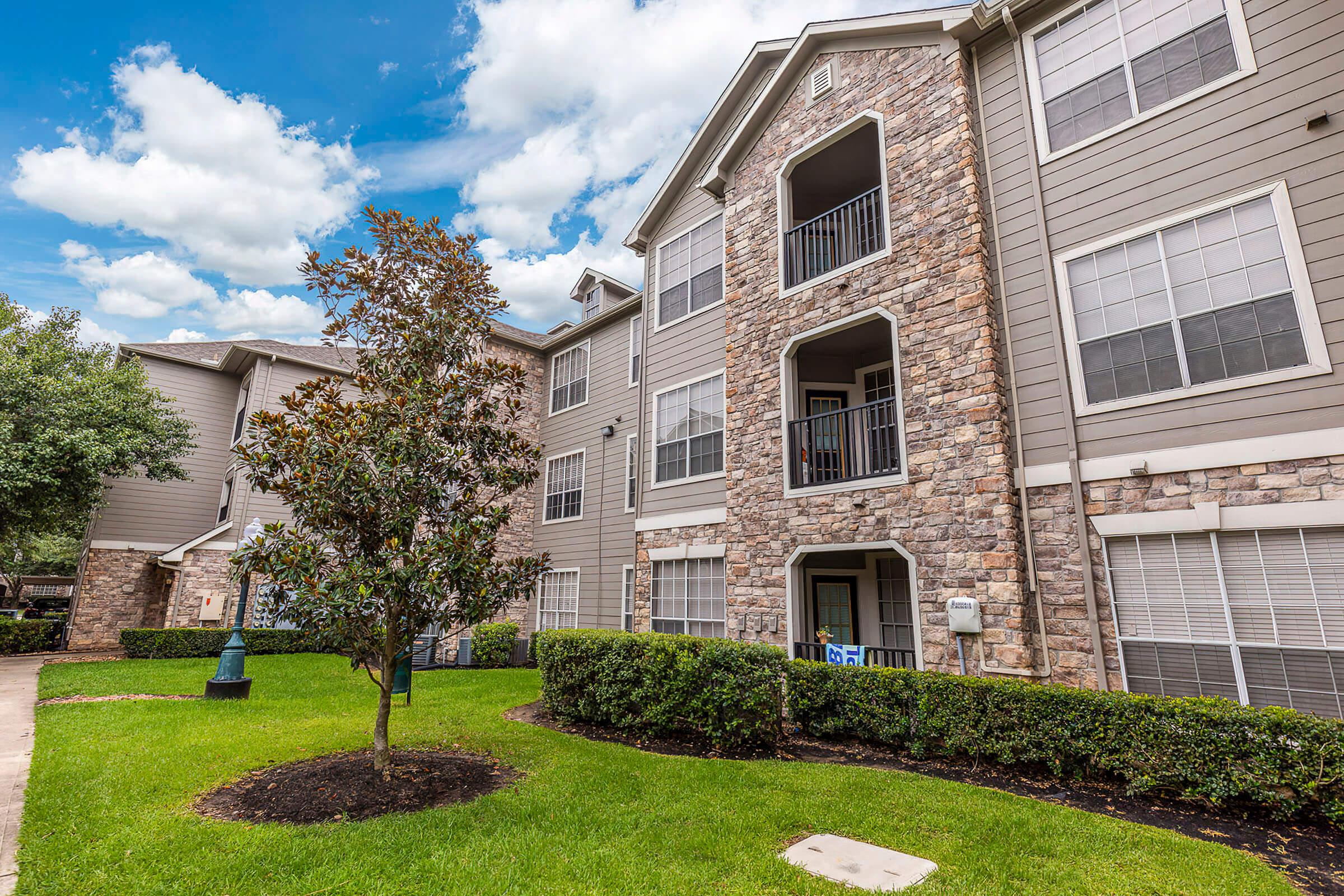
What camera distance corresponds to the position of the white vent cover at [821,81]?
980cm

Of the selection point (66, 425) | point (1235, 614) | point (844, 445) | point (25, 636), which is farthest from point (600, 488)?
point (25, 636)

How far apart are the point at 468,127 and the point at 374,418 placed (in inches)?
461

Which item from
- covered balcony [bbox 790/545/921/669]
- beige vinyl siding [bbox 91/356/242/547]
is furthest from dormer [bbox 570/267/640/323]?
beige vinyl siding [bbox 91/356/242/547]

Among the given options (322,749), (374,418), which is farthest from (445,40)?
(322,749)

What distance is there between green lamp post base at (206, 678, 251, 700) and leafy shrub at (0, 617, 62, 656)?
1115 cm

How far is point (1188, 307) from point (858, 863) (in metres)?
6.38

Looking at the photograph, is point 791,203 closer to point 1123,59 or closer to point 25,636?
point 1123,59

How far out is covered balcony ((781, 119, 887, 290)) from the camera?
9.20 m

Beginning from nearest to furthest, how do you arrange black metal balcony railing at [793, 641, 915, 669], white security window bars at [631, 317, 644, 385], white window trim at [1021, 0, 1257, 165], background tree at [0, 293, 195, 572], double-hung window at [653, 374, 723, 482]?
white window trim at [1021, 0, 1257, 165] < black metal balcony railing at [793, 641, 915, 669] < double-hung window at [653, 374, 723, 482] < background tree at [0, 293, 195, 572] < white security window bars at [631, 317, 644, 385]

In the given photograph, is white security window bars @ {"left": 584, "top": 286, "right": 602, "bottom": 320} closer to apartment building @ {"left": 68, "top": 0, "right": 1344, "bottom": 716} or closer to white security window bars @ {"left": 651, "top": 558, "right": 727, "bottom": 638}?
apartment building @ {"left": 68, "top": 0, "right": 1344, "bottom": 716}

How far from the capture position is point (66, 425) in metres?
14.1

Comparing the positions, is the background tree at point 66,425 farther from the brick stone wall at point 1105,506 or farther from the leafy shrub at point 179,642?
the brick stone wall at point 1105,506

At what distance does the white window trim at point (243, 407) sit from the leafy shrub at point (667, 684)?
15480 millimetres

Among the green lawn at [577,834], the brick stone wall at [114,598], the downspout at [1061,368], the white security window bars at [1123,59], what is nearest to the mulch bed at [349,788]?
the green lawn at [577,834]
